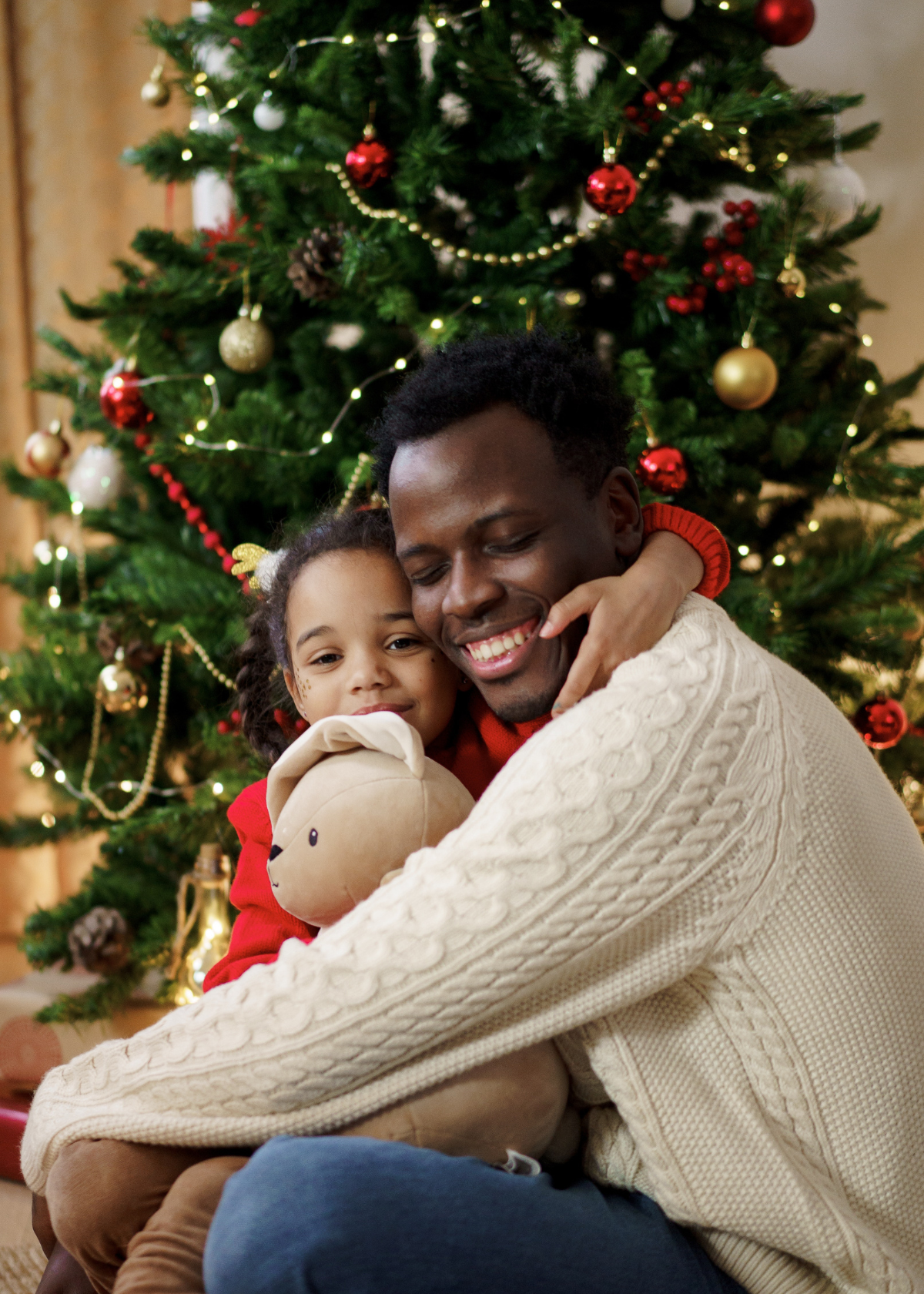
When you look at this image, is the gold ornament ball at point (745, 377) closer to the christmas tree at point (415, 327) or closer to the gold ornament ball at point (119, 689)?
the christmas tree at point (415, 327)

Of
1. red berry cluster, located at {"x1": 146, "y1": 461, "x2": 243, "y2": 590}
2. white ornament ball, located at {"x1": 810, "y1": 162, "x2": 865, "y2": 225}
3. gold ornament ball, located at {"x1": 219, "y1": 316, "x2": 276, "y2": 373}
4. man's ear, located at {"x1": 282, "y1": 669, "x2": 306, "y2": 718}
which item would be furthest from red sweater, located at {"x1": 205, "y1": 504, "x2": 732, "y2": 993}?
white ornament ball, located at {"x1": 810, "y1": 162, "x2": 865, "y2": 225}

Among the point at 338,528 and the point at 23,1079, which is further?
the point at 23,1079

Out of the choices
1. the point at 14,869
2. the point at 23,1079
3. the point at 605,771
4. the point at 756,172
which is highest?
the point at 756,172

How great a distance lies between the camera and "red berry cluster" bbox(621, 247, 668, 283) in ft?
5.59

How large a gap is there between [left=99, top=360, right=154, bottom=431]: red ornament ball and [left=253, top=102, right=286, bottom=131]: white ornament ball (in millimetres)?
483

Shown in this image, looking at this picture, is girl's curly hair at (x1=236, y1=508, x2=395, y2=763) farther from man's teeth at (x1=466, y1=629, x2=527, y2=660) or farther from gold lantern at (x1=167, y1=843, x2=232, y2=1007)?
gold lantern at (x1=167, y1=843, x2=232, y2=1007)

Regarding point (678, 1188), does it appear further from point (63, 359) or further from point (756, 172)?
point (63, 359)

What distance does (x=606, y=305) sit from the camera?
1.87 metres

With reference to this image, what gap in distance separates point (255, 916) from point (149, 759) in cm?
104

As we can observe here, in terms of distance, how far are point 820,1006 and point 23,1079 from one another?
5.00 feet

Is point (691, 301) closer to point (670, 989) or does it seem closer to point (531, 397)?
point (531, 397)

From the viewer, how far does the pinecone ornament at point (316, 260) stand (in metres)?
1.67

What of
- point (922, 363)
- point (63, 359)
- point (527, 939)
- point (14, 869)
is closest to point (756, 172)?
point (922, 363)

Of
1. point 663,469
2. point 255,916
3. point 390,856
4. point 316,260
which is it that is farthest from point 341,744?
Result: point 316,260
